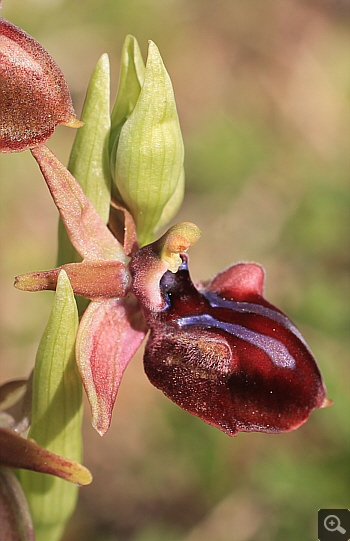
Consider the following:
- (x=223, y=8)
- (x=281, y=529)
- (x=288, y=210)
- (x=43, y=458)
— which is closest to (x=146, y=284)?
(x=43, y=458)

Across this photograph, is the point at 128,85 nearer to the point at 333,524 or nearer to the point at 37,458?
the point at 37,458

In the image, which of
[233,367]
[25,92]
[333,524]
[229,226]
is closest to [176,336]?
[233,367]

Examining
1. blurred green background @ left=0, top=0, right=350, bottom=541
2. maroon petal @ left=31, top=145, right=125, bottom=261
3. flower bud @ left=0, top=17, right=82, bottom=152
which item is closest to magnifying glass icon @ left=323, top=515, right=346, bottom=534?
blurred green background @ left=0, top=0, right=350, bottom=541

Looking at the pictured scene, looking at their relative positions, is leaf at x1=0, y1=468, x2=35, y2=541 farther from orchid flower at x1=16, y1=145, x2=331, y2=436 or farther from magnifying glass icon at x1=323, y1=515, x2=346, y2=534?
magnifying glass icon at x1=323, y1=515, x2=346, y2=534

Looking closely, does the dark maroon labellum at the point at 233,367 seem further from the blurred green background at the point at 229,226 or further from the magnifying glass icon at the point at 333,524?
the blurred green background at the point at 229,226

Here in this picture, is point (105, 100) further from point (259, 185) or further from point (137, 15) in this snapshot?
point (137, 15)
